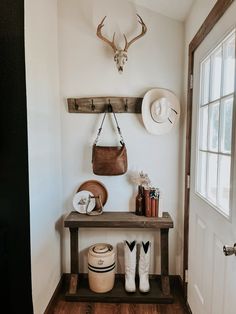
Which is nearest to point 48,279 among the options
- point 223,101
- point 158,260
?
point 158,260

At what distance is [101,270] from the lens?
2094mm


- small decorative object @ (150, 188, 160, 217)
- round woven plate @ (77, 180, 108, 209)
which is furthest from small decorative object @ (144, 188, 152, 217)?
round woven plate @ (77, 180, 108, 209)

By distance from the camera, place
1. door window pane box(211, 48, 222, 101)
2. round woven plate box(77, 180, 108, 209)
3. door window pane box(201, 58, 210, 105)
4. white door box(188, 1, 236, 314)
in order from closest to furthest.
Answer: white door box(188, 1, 236, 314) < door window pane box(211, 48, 222, 101) < door window pane box(201, 58, 210, 105) < round woven plate box(77, 180, 108, 209)

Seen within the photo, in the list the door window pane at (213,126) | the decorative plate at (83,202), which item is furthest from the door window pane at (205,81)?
the decorative plate at (83,202)

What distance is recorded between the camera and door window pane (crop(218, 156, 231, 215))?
1296 millimetres

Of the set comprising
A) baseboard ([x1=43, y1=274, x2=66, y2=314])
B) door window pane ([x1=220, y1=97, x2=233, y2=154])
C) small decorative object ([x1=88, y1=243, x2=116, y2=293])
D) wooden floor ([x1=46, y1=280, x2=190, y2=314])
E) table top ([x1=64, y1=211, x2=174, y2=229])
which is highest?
door window pane ([x1=220, y1=97, x2=233, y2=154])

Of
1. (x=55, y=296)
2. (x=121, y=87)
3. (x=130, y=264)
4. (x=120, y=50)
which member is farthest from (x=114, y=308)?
(x=120, y=50)

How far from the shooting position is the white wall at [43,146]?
167cm

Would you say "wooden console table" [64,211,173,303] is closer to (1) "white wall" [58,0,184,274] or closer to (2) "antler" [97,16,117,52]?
(1) "white wall" [58,0,184,274]

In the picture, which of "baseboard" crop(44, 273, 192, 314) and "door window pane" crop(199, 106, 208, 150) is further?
"baseboard" crop(44, 273, 192, 314)

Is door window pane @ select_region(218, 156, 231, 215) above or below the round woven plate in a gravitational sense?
above

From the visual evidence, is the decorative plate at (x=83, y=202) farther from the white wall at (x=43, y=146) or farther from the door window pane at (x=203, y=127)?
the door window pane at (x=203, y=127)

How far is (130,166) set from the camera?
2.29m

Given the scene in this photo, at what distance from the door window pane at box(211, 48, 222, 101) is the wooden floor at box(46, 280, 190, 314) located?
1669mm
